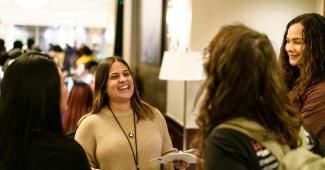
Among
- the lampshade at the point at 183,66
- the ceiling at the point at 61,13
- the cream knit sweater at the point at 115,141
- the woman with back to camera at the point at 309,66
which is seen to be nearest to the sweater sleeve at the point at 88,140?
the cream knit sweater at the point at 115,141

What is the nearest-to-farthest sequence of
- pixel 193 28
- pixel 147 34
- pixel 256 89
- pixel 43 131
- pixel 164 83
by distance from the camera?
pixel 256 89 → pixel 43 131 → pixel 193 28 → pixel 164 83 → pixel 147 34

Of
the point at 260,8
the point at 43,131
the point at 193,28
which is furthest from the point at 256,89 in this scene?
the point at 260,8

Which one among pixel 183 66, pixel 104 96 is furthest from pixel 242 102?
pixel 183 66

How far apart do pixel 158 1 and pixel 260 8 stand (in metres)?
1.89

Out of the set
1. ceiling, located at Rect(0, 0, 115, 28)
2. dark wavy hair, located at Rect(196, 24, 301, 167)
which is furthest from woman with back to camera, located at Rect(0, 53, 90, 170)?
ceiling, located at Rect(0, 0, 115, 28)

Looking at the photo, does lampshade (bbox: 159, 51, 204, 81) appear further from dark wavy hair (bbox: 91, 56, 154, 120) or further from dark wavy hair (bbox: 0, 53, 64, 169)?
dark wavy hair (bbox: 0, 53, 64, 169)

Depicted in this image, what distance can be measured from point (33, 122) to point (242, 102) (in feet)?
2.32

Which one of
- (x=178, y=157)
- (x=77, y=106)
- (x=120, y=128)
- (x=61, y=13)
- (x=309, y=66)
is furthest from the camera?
(x=61, y=13)

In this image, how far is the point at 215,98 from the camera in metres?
1.16

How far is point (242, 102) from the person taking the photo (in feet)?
3.73

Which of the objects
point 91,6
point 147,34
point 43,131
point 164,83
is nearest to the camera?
point 43,131

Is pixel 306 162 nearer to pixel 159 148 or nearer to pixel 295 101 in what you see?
pixel 295 101

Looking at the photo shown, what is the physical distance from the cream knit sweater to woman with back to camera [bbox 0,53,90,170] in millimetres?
820

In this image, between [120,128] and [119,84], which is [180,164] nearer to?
[120,128]
